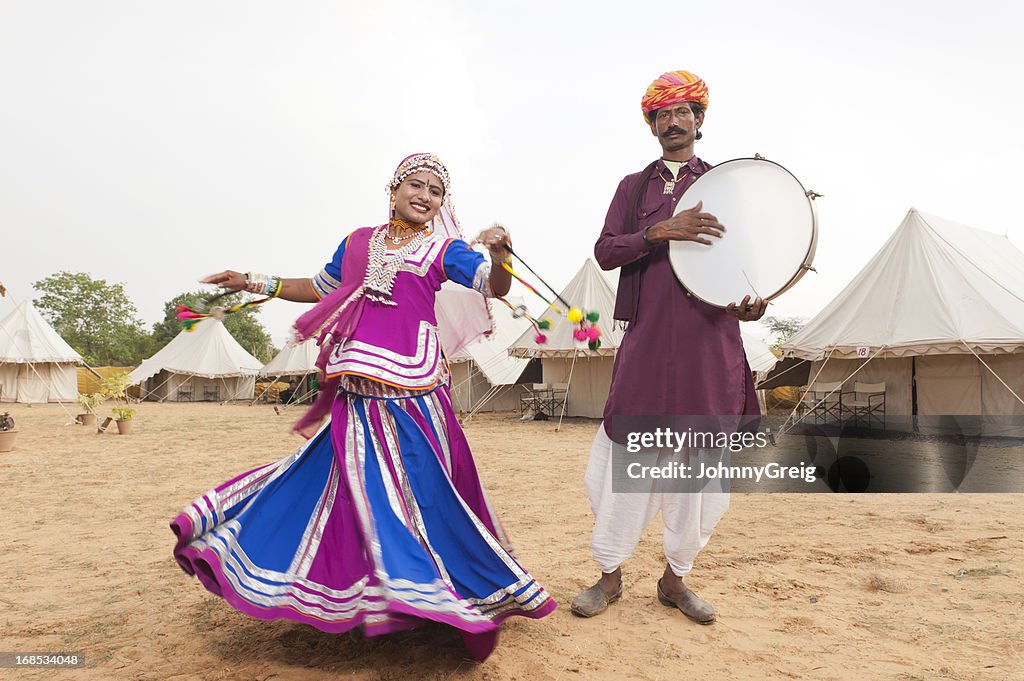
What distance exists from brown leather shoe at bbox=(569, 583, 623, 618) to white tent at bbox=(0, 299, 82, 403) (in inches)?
945

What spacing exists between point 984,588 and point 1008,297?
825 cm

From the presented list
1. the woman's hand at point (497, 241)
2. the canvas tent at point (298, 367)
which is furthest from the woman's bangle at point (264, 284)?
the canvas tent at point (298, 367)

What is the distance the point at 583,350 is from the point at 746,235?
10.4m

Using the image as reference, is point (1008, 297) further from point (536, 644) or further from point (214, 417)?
point (214, 417)

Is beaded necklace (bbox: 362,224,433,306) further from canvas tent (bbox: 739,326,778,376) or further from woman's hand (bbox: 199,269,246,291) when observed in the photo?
canvas tent (bbox: 739,326,778,376)

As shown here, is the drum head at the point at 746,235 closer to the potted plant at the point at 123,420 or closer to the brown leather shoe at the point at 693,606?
the brown leather shoe at the point at 693,606

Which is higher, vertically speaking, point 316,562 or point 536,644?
point 316,562

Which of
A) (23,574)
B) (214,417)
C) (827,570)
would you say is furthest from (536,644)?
(214,417)

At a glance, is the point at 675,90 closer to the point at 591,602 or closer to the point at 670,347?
the point at 670,347

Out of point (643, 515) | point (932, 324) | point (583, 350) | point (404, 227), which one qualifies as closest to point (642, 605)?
point (643, 515)

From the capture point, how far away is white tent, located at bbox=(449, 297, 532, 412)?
1599 cm

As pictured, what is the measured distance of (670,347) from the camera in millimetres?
2521

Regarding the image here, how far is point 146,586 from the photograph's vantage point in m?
2.99

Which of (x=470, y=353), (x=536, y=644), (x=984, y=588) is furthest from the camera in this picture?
(x=470, y=353)
